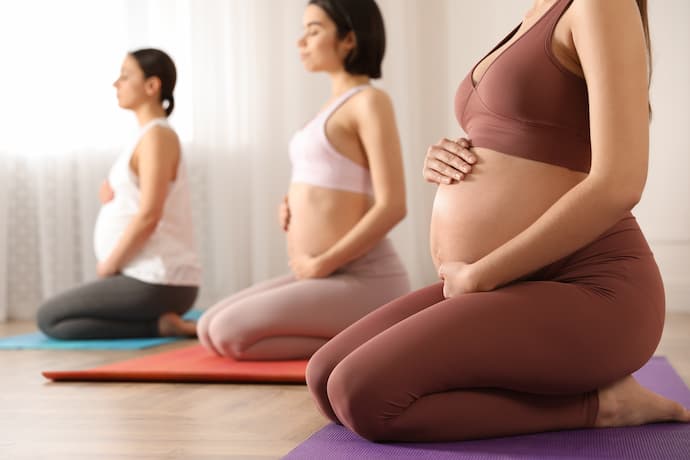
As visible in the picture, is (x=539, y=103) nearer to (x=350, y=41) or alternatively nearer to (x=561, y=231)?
(x=561, y=231)

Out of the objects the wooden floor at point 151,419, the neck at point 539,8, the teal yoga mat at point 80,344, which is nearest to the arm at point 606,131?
the neck at point 539,8

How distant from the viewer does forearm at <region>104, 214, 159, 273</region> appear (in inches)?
124

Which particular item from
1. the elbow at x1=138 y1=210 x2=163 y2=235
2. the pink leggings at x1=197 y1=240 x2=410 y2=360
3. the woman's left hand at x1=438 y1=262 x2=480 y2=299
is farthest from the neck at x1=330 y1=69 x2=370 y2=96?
the woman's left hand at x1=438 y1=262 x2=480 y2=299

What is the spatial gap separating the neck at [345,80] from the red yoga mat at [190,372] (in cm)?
81

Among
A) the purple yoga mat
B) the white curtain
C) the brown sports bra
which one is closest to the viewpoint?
the purple yoga mat

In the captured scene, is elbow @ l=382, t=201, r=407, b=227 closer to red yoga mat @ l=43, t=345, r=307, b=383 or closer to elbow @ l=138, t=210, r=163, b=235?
red yoga mat @ l=43, t=345, r=307, b=383

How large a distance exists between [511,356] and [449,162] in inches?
13.7

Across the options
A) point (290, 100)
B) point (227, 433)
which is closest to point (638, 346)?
point (227, 433)

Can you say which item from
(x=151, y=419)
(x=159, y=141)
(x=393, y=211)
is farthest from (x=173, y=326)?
(x=151, y=419)

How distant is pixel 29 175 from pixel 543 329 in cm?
356

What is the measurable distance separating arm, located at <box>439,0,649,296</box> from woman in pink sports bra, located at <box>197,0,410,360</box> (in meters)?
1.15

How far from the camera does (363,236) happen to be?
246cm

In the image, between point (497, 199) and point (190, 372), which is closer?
point (497, 199)

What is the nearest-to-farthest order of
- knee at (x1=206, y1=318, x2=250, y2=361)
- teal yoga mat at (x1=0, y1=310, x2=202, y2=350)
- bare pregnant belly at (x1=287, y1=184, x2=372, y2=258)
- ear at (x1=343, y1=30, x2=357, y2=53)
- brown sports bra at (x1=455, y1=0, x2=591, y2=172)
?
brown sports bra at (x1=455, y1=0, x2=591, y2=172)
knee at (x1=206, y1=318, x2=250, y2=361)
bare pregnant belly at (x1=287, y1=184, x2=372, y2=258)
ear at (x1=343, y1=30, x2=357, y2=53)
teal yoga mat at (x1=0, y1=310, x2=202, y2=350)
